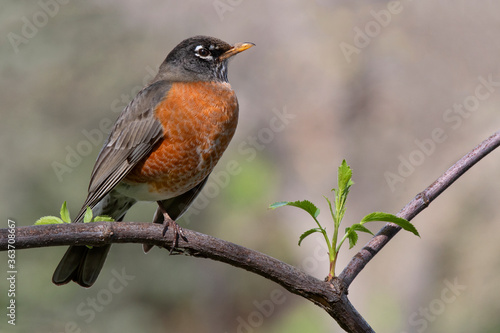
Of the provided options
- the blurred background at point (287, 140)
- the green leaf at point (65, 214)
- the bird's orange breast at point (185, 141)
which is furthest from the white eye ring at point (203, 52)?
the blurred background at point (287, 140)

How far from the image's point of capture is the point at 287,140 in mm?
8125

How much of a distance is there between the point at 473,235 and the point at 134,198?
15.9ft

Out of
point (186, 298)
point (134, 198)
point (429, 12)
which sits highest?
point (429, 12)

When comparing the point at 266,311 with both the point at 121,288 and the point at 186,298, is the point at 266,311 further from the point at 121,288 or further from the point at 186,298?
the point at 121,288

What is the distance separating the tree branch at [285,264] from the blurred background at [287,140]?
4.54 metres

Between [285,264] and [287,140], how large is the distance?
6.56 m

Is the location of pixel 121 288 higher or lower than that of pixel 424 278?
higher

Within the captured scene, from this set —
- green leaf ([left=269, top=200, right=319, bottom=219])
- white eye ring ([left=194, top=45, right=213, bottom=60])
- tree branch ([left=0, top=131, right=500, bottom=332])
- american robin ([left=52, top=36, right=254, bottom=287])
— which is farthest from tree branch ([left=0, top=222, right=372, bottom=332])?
white eye ring ([left=194, top=45, right=213, bottom=60])

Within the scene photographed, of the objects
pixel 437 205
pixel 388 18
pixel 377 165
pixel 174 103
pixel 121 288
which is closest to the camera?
pixel 174 103

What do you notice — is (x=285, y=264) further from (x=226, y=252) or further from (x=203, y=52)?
(x=203, y=52)

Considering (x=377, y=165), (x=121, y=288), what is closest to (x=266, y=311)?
(x=121, y=288)

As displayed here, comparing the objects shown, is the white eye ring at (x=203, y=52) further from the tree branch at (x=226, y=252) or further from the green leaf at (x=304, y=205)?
the green leaf at (x=304, y=205)

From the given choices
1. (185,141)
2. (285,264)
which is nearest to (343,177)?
(285,264)

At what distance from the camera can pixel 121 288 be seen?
22.0 ft
